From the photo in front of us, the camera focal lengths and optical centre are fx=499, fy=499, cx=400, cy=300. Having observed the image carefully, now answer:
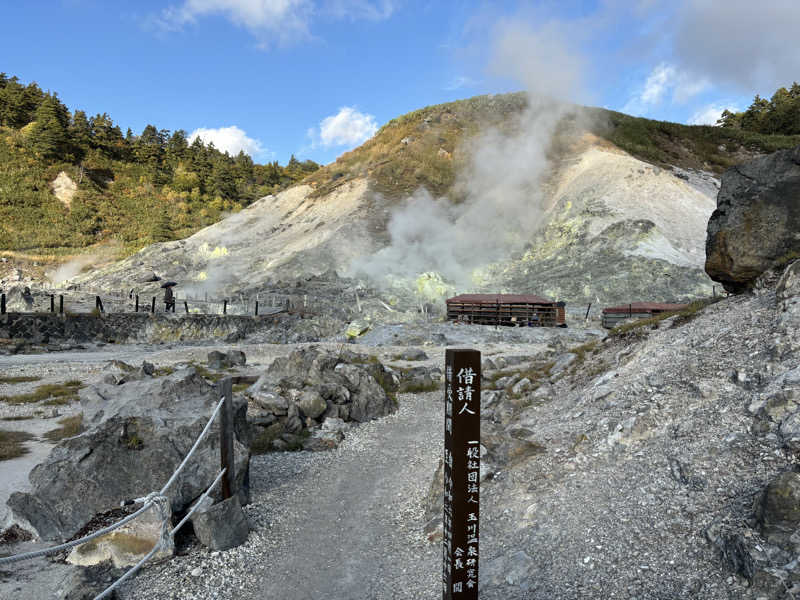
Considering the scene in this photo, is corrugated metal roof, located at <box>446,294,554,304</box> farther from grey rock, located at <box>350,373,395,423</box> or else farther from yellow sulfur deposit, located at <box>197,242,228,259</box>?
yellow sulfur deposit, located at <box>197,242,228,259</box>

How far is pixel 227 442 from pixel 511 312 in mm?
27224

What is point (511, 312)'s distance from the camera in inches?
1246

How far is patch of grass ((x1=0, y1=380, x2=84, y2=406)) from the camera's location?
41.1ft

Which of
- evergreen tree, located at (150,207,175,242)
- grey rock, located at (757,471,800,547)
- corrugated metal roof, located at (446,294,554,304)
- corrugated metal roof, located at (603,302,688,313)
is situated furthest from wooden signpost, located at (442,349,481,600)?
evergreen tree, located at (150,207,175,242)

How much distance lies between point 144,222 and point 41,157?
53.4 feet

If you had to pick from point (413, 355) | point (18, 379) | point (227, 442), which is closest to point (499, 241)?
point (413, 355)

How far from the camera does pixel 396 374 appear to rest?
52.3 feet

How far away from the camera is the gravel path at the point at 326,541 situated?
4.83 meters

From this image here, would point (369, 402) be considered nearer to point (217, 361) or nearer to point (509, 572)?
point (509, 572)

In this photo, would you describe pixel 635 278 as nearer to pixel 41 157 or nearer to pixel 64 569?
pixel 64 569

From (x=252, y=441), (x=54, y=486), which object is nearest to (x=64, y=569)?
(x=54, y=486)

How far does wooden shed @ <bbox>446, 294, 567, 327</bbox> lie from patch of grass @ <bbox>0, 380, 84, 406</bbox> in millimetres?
21784

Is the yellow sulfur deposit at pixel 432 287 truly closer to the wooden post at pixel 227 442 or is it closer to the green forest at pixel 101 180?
the wooden post at pixel 227 442

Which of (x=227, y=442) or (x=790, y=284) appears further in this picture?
(x=790, y=284)
